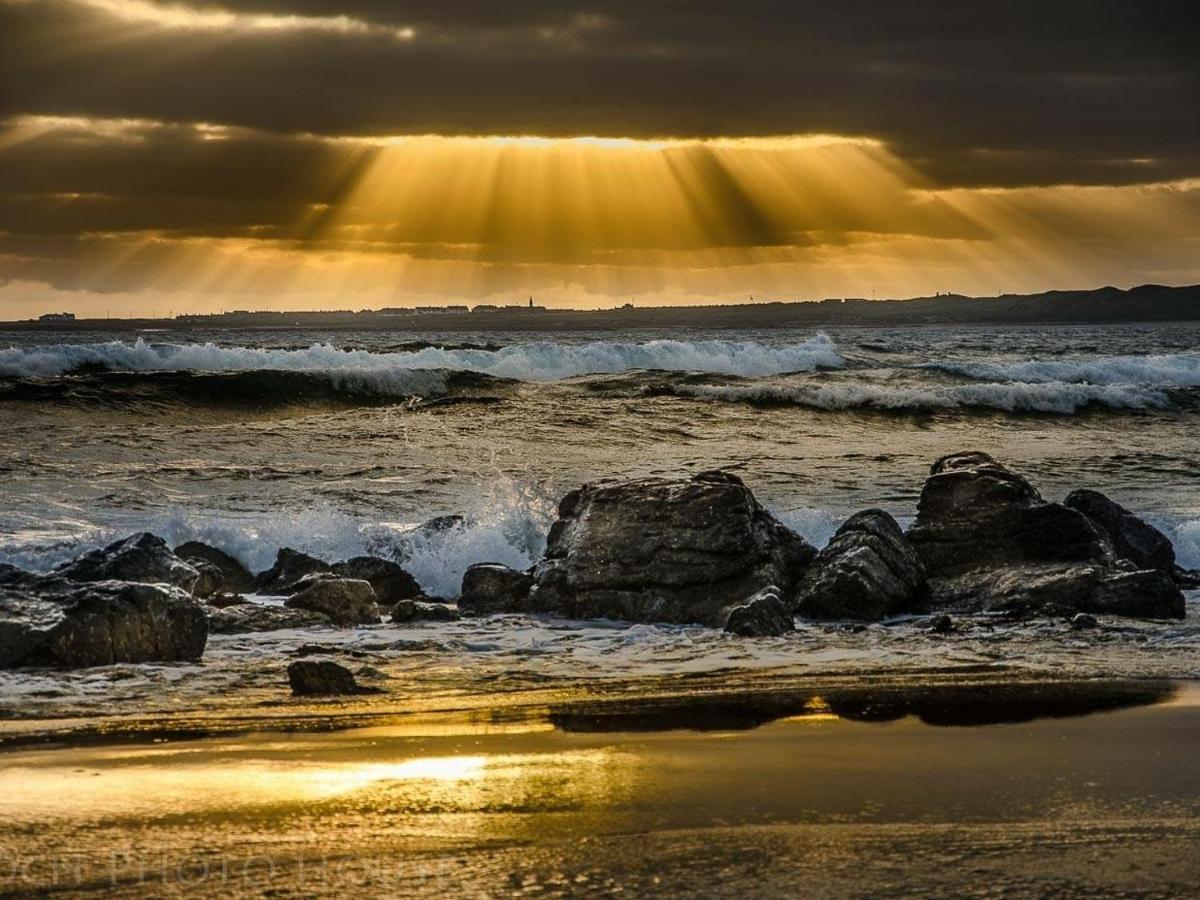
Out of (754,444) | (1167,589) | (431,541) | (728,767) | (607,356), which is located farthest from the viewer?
(607,356)

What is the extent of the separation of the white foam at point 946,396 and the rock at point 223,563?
963 inches

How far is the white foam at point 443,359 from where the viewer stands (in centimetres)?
4400

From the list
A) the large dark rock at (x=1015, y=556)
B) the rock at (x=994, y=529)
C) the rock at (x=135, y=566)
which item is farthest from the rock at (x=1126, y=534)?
the rock at (x=135, y=566)

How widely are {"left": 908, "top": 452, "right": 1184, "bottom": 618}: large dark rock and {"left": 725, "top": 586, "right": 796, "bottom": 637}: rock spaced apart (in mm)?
1891

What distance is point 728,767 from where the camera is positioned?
269 inches

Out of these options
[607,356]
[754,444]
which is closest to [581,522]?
[754,444]

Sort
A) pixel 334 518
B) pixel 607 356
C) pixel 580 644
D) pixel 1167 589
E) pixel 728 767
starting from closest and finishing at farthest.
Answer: pixel 728 767
pixel 580 644
pixel 1167 589
pixel 334 518
pixel 607 356

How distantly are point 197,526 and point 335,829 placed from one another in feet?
36.5

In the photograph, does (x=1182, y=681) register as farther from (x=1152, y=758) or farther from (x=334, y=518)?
(x=334, y=518)

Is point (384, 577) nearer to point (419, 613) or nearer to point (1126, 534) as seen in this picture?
point (419, 613)

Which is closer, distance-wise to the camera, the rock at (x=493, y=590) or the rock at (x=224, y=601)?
the rock at (x=224, y=601)

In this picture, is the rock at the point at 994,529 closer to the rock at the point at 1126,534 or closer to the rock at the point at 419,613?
the rock at the point at 1126,534

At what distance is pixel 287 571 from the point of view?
47.1 feet

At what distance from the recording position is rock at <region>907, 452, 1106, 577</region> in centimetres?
1338
